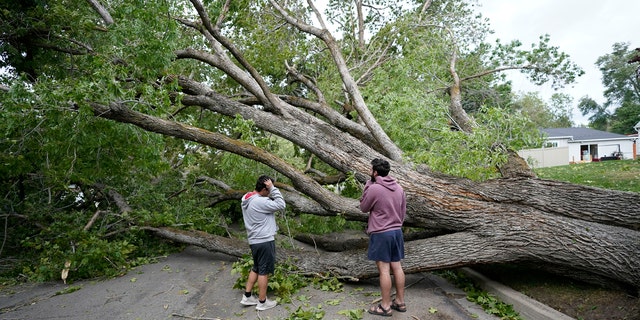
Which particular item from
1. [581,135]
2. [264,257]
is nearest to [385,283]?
[264,257]

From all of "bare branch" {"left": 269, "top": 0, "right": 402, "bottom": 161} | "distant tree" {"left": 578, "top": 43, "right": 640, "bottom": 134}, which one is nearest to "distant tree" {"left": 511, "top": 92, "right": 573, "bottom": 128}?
"distant tree" {"left": 578, "top": 43, "right": 640, "bottom": 134}

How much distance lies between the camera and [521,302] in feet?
14.0

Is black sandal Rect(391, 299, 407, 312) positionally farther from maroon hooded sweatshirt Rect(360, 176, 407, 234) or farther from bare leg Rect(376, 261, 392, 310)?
maroon hooded sweatshirt Rect(360, 176, 407, 234)

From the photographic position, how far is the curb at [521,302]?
3.88 meters

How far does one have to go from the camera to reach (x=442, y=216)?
16.9 feet

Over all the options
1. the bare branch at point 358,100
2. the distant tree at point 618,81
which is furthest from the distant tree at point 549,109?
the bare branch at point 358,100

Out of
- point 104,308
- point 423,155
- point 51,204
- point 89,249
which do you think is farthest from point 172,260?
point 423,155

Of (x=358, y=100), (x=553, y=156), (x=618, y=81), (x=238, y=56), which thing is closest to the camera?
(x=238, y=56)

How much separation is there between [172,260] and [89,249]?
147 cm

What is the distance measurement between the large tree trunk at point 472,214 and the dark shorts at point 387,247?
102cm

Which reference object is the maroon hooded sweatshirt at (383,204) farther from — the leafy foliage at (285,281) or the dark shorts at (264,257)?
the leafy foliage at (285,281)

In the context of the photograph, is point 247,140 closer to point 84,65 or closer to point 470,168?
point 470,168

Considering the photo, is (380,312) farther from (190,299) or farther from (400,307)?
(190,299)

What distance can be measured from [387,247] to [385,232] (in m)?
0.15
